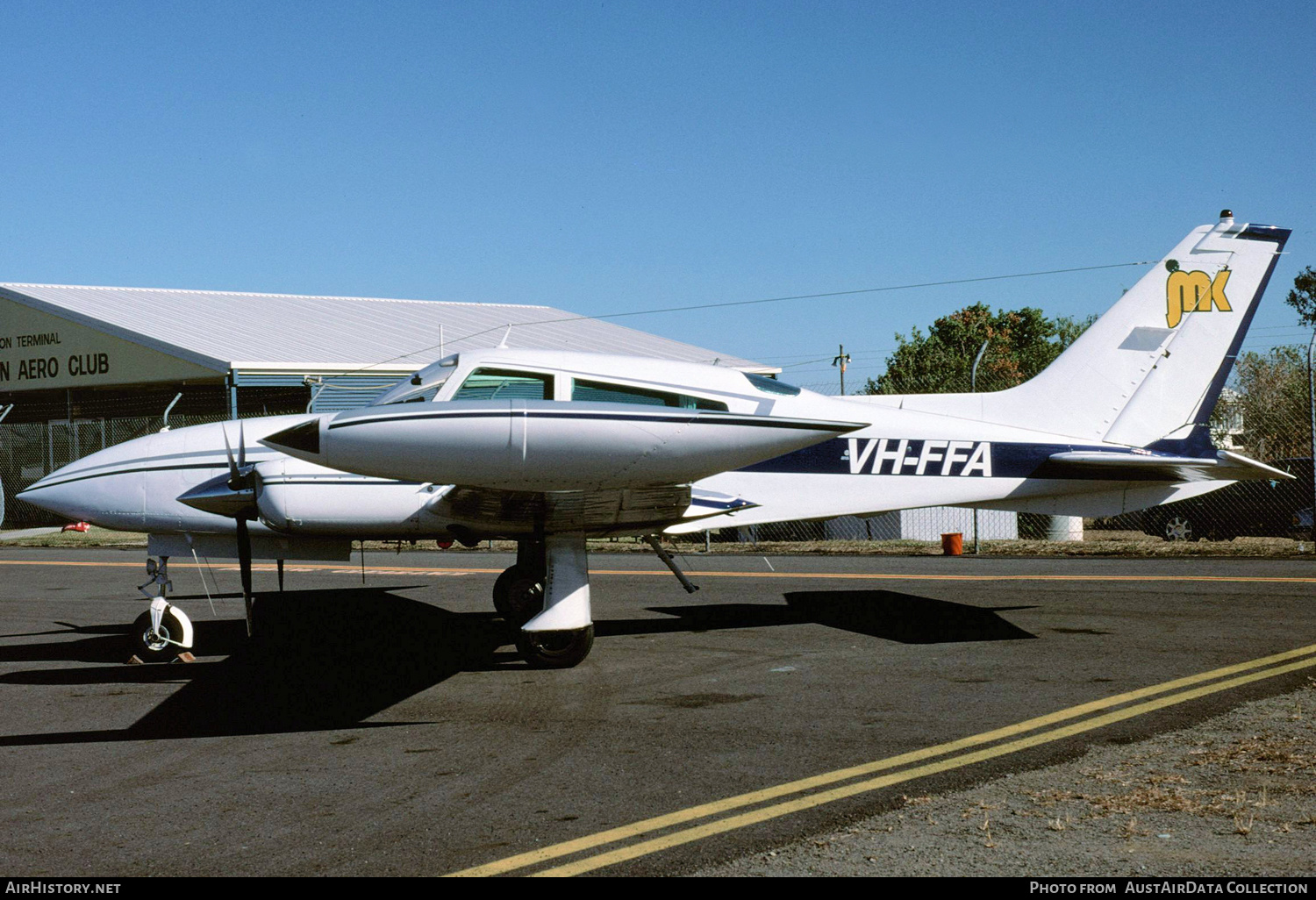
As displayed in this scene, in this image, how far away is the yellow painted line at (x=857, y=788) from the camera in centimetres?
464

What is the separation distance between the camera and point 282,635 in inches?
462

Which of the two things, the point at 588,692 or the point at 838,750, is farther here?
the point at 588,692

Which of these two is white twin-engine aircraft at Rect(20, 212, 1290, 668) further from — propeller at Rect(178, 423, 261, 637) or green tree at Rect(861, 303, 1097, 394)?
green tree at Rect(861, 303, 1097, 394)

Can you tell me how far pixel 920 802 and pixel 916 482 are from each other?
586cm

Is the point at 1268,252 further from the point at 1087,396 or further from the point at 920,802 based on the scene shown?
the point at 920,802

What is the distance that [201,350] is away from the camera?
26750 mm

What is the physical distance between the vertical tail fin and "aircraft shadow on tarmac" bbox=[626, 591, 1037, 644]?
7.11ft

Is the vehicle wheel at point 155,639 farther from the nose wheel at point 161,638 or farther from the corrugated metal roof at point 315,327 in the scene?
the corrugated metal roof at point 315,327

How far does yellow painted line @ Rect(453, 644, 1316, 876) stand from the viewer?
470cm

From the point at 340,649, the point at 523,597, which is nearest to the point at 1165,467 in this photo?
the point at 523,597

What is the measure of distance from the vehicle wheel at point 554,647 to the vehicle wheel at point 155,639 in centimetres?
313

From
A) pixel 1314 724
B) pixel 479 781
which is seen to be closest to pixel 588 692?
pixel 479 781

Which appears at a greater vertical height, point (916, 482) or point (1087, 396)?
point (1087, 396)

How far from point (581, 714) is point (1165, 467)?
6.46m
